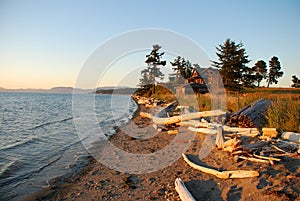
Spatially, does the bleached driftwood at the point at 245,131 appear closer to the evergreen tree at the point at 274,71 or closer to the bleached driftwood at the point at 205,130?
the bleached driftwood at the point at 205,130

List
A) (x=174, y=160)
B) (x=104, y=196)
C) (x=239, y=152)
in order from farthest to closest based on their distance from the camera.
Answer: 1. (x=174, y=160)
2. (x=239, y=152)
3. (x=104, y=196)

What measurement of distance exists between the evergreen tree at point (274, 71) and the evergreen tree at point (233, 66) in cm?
3384

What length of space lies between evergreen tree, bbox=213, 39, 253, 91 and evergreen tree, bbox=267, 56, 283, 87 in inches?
1332

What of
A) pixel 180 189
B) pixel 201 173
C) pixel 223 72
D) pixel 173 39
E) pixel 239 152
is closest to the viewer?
pixel 180 189

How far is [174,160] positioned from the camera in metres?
6.30

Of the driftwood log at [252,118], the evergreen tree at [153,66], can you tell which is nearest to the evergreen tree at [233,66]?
the evergreen tree at [153,66]

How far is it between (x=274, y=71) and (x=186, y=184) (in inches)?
3040

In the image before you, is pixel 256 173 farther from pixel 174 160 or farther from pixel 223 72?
pixel 223 72

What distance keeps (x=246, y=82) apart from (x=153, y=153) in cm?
3876

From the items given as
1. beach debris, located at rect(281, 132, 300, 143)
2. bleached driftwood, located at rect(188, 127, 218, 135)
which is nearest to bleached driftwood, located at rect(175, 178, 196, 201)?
beach debris, located at rect(281, 132, 300, 143)

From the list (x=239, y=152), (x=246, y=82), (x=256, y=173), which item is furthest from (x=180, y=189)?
(x=246, y=82)

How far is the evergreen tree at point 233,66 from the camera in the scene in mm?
37750

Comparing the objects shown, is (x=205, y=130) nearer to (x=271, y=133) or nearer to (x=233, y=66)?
(x=271, y=133)

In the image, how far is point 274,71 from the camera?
68188mm
